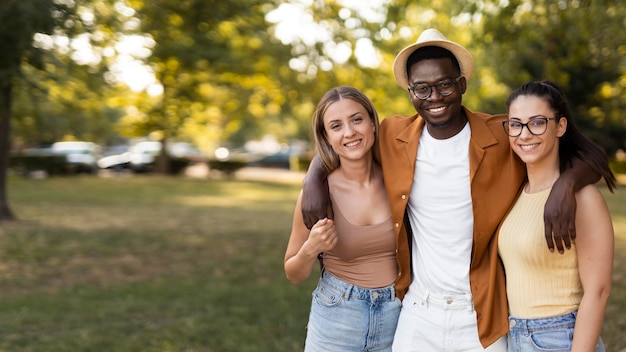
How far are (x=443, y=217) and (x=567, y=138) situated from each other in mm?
595

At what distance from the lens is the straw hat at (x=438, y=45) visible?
2840 mm

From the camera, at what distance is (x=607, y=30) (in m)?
8.50

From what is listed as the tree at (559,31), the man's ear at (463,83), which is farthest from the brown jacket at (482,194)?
the tree at (559,31)

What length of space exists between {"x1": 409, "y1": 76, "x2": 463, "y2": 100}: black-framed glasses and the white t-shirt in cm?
20

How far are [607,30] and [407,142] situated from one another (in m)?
6.77

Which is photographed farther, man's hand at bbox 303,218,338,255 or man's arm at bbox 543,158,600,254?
man's hand at bbox 303,218,338,255

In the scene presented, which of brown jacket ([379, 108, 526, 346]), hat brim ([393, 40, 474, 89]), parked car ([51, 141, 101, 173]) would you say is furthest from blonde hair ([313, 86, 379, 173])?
parked car ([51, 141, 101, 173])

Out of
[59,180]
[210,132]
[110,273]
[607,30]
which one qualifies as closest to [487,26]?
[607,30]

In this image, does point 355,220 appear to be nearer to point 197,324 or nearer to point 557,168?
point 557,168

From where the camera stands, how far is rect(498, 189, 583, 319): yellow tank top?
98.1 inches

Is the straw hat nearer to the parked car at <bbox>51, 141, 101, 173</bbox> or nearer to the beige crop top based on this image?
the beige crop top

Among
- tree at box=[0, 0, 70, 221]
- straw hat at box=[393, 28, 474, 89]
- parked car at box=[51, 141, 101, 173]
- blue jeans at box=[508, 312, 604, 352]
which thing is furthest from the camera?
parked car at box=[51, 141, 101, 173]

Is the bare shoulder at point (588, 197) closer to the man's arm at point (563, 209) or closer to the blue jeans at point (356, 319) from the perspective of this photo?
the man's arm at point (563, 209)

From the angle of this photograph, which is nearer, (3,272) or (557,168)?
(557,168)
